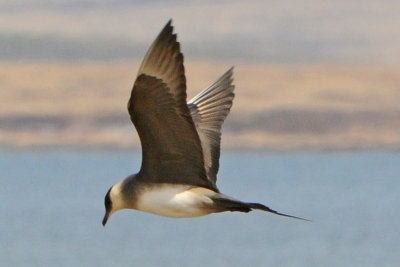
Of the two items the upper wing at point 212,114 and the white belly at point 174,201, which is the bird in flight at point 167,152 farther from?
the upper wing at point 212,114

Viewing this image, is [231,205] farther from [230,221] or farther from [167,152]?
[230,221]

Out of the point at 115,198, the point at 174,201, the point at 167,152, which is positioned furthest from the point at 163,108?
the point at 115,198

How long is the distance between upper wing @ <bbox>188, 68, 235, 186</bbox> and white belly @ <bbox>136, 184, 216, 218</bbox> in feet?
1.72

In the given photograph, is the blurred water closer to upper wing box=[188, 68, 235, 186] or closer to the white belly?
upper wing box=[188, 68, 235, 186]

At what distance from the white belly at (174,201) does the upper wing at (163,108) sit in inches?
5.3

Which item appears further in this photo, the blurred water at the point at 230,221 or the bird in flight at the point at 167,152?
the blurred water at the point at 230,221

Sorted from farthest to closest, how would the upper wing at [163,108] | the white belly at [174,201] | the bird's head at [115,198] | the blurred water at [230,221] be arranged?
the blurred water at [230,221] → the bird's head at [115,198] → the white belly at [174,201] → the upper wing at [163,108]

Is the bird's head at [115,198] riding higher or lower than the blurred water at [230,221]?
higher

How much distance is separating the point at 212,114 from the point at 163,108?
49.1 inches

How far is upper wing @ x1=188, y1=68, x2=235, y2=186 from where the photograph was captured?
880cm

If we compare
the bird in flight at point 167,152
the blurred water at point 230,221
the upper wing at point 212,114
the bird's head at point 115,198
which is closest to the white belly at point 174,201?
the bird in flight at point 167,152

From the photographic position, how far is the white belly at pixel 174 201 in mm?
8109

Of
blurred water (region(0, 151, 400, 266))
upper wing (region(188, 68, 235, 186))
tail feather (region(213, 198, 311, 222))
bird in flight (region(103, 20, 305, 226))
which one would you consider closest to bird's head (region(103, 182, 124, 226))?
bird in flight (region(103, 20, 305, 226))

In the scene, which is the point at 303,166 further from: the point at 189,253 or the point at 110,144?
the point at 189,253
